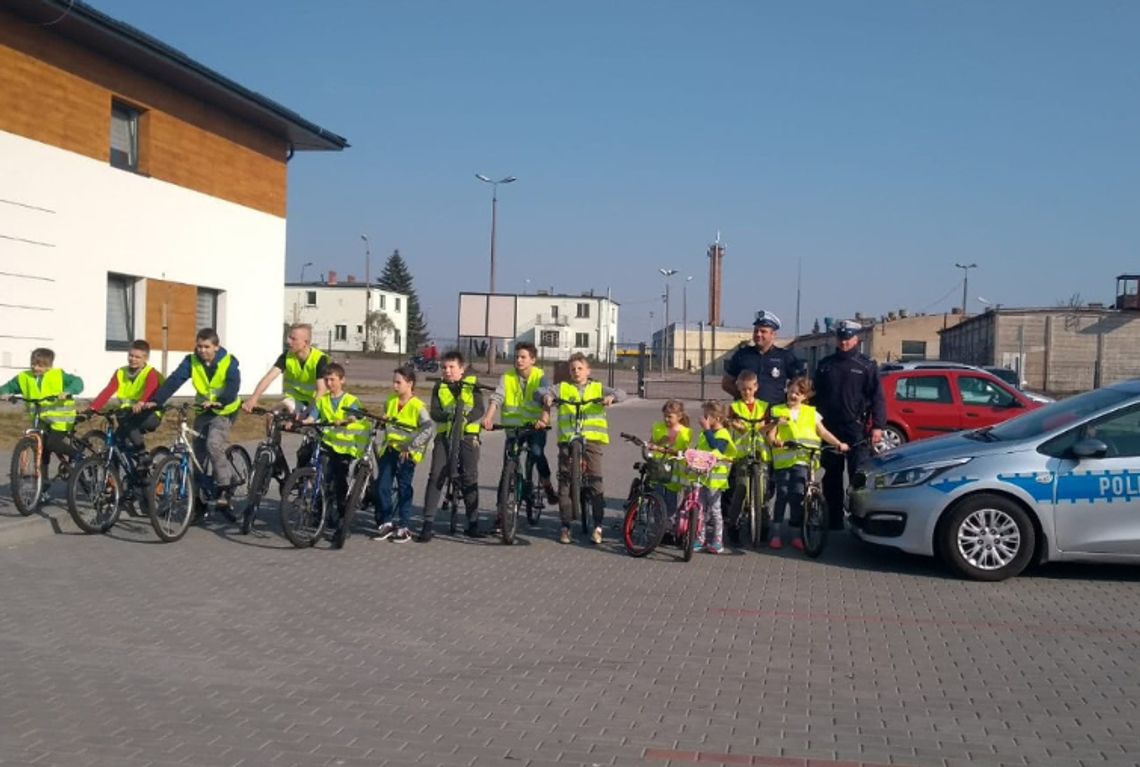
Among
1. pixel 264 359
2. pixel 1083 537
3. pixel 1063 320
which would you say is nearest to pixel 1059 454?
pixel 1083 537

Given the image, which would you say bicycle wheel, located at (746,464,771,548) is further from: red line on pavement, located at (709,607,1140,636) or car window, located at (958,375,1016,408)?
car window, located at (958,375,1016,408)

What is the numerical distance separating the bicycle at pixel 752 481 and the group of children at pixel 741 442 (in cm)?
1

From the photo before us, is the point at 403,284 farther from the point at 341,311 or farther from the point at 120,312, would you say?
the point at 120,312

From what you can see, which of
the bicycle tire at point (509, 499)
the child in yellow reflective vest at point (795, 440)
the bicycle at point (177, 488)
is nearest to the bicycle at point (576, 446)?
the bicycle tire at point (509, 499)

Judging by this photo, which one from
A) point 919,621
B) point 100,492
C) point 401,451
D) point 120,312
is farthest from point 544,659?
point 120,312

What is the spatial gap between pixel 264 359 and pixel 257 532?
831 inches

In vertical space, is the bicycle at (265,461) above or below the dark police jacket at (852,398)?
below

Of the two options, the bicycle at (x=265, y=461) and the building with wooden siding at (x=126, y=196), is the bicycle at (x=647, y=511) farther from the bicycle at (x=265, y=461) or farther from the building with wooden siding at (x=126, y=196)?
the building with wooden siding at (x=126, y=196)

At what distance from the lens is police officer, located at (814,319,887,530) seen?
460 inches

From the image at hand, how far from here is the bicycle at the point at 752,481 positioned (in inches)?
433

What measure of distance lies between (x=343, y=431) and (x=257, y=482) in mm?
934

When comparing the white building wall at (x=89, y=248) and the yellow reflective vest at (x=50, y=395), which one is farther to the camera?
the white building wall at (x=89, y=248)

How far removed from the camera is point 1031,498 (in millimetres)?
9586

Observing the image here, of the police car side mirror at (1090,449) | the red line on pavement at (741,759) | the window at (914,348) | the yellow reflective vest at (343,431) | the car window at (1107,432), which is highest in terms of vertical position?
the window at (914,348)
